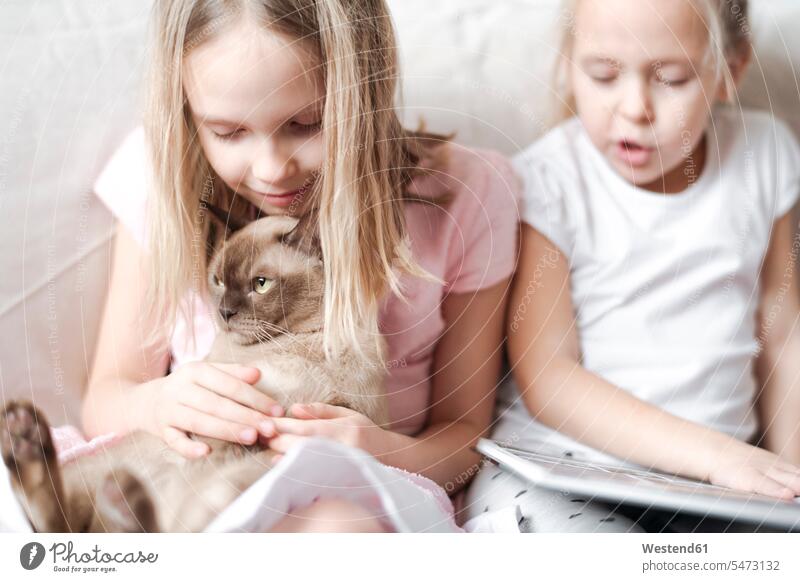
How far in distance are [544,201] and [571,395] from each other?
0.43 ft

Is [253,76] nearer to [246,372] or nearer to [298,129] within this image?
[298,129]

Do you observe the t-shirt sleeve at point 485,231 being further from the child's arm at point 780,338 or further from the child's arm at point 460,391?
the child's arm at point 780,338

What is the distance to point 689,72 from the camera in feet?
1.69

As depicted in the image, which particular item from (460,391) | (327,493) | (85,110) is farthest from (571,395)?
(85,110)

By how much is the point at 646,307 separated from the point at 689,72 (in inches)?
6.1

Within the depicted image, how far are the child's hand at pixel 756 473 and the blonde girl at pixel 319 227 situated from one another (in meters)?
0.16

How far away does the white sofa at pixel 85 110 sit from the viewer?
21.0 inches

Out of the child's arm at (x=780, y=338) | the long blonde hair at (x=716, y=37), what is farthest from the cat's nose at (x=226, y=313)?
the child's arm at (x=780, y=338)

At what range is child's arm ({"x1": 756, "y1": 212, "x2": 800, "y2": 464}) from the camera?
0.54m

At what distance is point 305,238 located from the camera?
0.50 meters

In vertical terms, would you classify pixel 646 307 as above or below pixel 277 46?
below
